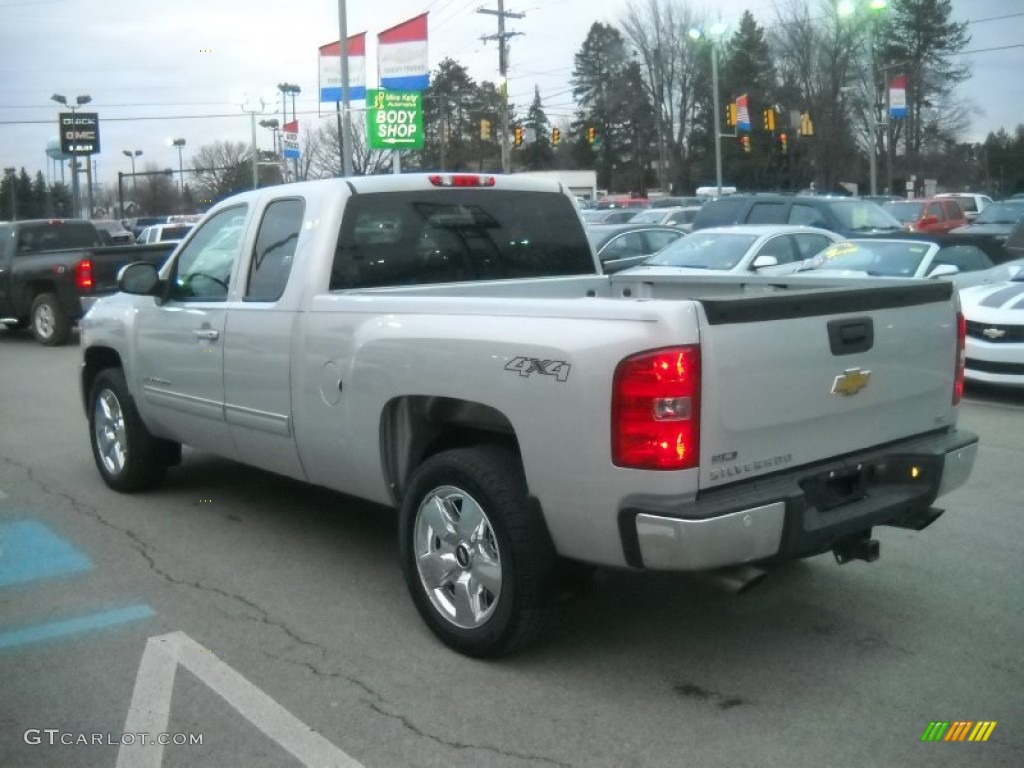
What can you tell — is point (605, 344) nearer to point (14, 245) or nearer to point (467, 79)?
point (14, 245)

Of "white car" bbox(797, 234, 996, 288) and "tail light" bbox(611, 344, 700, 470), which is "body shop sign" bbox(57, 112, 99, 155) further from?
"tail light" bbox(611, 344, 700, 470)

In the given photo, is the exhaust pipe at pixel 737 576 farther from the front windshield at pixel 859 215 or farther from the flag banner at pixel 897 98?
the flag banner at pixel 897 98

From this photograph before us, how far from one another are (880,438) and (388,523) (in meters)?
3.21

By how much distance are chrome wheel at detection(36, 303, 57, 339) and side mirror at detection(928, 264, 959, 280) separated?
13030 millimetres

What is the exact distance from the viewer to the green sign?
83.9ft

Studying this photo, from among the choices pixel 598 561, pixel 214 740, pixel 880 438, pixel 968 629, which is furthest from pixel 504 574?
pixel 968 629

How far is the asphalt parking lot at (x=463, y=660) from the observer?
3.83 metres

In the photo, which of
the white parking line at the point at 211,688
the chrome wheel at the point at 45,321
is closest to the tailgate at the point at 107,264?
the chrome wheel at the point at 45,321

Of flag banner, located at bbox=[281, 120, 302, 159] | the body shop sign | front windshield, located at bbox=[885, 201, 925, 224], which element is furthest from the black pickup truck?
the body shop sign

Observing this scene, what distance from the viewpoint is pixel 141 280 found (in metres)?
6.58

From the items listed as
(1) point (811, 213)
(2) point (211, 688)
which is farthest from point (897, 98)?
(2) point (211, 688)

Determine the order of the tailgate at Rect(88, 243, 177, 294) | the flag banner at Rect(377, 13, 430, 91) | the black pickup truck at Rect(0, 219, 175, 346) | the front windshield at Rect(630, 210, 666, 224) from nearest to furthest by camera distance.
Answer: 1. the tailgate at Rect(88, 243, 177, 294)
2. the black pickup truck at Rect(0, 219, 175, 346)
3. the flag banner at Rect(377, 13, 430, 91)
4. the front windshield at Rect(630, 210, 666, 224)

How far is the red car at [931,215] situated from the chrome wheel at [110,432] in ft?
74.8

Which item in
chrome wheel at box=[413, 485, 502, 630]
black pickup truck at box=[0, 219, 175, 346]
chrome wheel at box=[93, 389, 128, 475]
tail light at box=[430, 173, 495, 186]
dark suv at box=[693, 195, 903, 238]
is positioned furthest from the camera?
dark suv at box=[693, 195, 903, 238]
